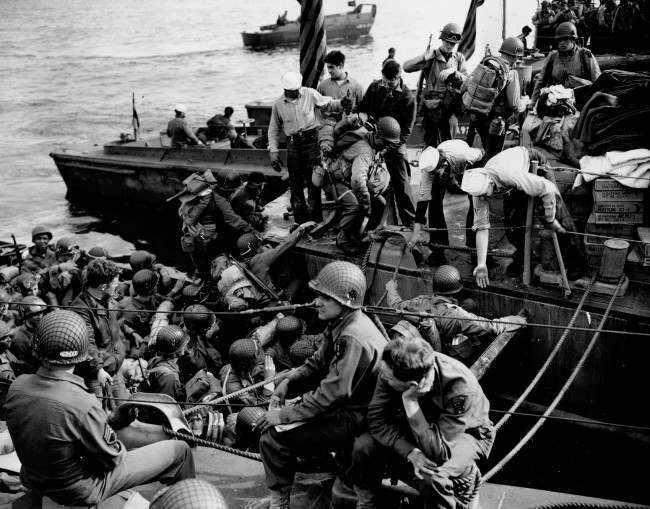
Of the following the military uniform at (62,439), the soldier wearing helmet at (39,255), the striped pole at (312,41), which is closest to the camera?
the military uniform at (62,439)

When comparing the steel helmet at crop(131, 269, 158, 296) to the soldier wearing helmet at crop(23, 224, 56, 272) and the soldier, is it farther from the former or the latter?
the soldier

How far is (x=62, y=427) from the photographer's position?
348 cm

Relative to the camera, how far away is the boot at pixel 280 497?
14.2 feet

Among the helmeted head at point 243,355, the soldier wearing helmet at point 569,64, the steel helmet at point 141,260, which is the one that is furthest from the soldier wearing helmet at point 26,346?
the soldier wearing helmet at point 569,64

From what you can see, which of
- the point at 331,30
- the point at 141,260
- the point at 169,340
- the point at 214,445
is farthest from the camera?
the point at 331,30

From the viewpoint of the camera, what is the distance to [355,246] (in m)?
8.33

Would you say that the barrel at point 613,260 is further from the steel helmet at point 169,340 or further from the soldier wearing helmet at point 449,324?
the steel helmet at point 169,340

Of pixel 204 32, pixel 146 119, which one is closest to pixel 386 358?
pixel 146 119

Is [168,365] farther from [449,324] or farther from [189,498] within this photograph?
[189,498]

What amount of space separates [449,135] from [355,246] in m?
2.99

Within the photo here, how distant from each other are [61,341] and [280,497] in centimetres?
189

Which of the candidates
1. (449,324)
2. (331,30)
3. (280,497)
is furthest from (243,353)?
(331,30)

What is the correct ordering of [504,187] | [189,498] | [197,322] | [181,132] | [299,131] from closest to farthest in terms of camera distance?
[189,498] → [504,187] → [197,322] → [299,131] → [181,132]

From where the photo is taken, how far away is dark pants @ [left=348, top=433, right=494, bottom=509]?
363 cm
